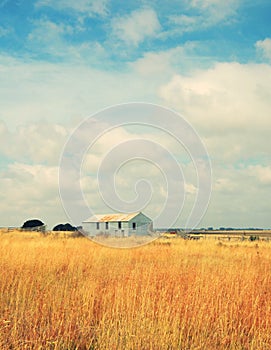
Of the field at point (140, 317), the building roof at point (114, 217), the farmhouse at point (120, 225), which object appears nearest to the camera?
the field at point (140, 317)

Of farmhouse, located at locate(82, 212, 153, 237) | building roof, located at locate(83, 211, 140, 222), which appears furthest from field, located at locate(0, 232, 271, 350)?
building roof, located at locate(83, 211, 140, 222)

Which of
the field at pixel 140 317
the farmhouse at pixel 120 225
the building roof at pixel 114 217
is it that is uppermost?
the building roof at pixel 114 217

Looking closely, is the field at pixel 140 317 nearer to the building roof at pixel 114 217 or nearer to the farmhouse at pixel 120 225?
the farmhouse at pixel 120 225

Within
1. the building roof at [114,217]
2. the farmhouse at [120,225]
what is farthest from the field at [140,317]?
the building roof at [114,217]

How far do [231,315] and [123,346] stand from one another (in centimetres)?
221

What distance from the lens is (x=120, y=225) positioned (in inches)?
2072

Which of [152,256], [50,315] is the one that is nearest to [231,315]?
[50,315]

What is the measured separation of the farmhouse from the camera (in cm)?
5180

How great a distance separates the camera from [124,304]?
7.38 metres

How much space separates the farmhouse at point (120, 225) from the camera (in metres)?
51.8

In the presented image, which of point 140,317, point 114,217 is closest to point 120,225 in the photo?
point 114,217

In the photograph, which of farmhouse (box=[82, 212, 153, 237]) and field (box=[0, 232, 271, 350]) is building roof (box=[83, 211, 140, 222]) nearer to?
farmhouse (box=[82, 212, 153, 237])

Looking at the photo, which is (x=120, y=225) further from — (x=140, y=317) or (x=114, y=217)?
(x=140, y=317)

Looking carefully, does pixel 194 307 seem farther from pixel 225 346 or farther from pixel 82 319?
pixel 82 319
